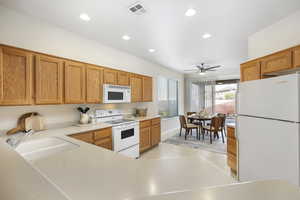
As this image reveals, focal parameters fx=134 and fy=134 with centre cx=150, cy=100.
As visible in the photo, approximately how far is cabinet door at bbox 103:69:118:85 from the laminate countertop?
2.00 m

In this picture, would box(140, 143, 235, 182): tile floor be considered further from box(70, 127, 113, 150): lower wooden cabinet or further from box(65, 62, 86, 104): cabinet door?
box(65, 62, 86, 104): cabinet door

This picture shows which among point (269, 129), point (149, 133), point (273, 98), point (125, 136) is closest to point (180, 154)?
point (149, 133)

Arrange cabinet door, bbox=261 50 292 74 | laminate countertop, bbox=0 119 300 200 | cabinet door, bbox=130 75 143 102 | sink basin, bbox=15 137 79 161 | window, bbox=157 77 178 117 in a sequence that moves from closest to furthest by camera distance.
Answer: laminate countertop, bbox=0 119 300 200, sink basin, bbox=15 137 79 161, cabinet door, bbox=261 50 292 74, cabinet door, bbox=130 75 143 102, window, bbox=157 77 178 117

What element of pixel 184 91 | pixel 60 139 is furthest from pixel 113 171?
pixel 184 91

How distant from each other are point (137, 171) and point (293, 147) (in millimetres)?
1554

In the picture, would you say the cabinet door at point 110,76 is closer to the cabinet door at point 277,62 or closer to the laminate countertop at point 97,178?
the laminate countertop at point 97,178

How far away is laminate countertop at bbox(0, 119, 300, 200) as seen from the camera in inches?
23.4

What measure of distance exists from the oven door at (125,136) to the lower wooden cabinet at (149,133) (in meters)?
0.25

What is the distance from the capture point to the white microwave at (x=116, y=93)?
2.93 meters

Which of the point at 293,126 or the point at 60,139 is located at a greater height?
the point at 293,126

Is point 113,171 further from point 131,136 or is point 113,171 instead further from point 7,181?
point 131,136

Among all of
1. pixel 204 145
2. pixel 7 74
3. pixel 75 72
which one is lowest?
pixel 204 145

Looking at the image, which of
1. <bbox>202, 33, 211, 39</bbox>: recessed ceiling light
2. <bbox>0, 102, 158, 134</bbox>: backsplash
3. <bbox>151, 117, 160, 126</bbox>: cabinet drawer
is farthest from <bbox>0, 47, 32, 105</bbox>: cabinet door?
<bbox>202, 33, 211, 39</bbox>: recessed ceiling light

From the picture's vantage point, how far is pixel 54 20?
7.41 feet
